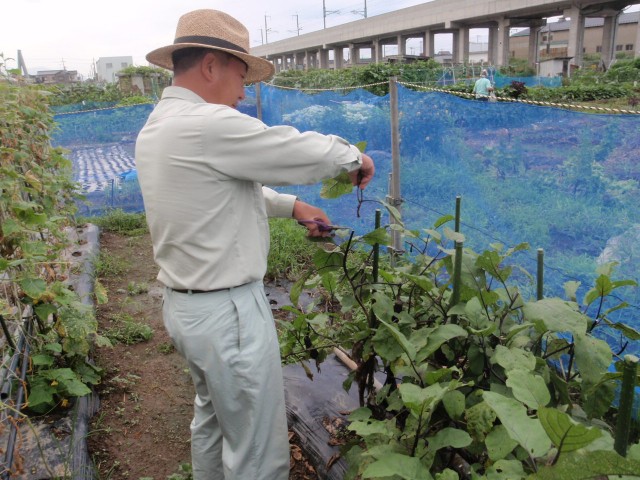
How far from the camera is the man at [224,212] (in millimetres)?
1705

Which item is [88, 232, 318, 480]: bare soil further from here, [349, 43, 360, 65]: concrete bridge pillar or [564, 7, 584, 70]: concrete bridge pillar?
[349, 43, 360, 65]: concrete bridge pillar

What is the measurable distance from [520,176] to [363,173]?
1869mm

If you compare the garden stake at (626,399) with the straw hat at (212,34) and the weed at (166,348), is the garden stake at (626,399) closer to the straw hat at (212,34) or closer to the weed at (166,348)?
the straw hat at (212,34)

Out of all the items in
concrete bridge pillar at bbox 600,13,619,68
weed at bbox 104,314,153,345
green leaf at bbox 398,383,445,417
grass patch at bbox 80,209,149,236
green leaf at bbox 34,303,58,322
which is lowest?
weed at bbox 104,314,153,345

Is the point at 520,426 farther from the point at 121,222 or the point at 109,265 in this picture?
the point at 121,222

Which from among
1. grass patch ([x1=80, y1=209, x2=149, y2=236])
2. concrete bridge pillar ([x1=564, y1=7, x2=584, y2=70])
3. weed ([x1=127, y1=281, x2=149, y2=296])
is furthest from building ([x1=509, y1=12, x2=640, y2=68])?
weed ([x1=127, y1=281, x2=149, y2=296])

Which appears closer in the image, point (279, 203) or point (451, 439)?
point (451, 439)

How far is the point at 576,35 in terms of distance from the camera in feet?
98.5

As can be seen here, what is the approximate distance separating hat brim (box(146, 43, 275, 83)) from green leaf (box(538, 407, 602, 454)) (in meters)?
1.50

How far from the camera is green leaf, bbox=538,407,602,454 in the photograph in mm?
836

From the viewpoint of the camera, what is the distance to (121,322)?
4176mm

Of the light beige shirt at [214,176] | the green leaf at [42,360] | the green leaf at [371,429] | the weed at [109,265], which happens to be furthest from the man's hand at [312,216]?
the weed at [109,265]

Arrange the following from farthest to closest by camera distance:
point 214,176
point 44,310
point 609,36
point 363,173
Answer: point 609,36 → point 44,310 → point 363,173 → point 214,176

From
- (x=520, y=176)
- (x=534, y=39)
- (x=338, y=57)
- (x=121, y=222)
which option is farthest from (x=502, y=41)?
(x=520, y=176)
